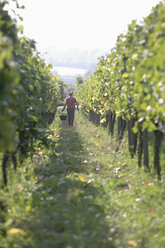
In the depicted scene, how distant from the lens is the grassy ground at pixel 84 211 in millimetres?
Answer: 3510

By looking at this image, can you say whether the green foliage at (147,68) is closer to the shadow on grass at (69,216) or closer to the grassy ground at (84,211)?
the grassy ground at (84,211)

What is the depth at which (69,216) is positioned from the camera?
155 inches

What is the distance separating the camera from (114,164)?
7363 mm

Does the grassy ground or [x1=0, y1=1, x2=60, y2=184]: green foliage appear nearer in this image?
[x1=0, y1=1, x2=60, y2=184]: green foliage

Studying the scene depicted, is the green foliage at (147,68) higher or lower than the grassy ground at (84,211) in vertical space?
higher

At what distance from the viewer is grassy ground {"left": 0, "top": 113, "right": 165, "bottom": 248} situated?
3.51 m

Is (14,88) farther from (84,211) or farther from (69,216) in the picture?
(84,211)

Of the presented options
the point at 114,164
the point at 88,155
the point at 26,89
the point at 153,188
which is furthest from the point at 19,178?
the point at 88,155

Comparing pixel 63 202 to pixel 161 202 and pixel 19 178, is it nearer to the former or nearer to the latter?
pixel 19 178

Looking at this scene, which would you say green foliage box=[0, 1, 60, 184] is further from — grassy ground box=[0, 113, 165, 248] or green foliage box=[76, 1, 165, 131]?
green foliage box=[76, 1, 165, 131]

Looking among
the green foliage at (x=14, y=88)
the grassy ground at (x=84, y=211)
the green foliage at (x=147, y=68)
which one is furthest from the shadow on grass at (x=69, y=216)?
the green foliage at (x=147, y=68)

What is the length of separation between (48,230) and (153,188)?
196 centimetres

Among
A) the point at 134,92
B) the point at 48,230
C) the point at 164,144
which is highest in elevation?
the point at 134,92

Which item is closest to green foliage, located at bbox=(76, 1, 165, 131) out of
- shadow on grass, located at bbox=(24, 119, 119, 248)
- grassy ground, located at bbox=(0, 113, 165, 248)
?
grassy ground, located at bbox=(0, 113, 165, 248)
